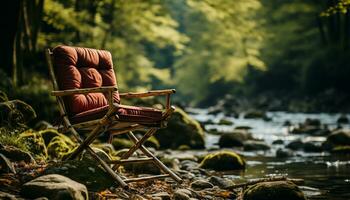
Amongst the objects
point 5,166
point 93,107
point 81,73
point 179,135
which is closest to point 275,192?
point 93,107

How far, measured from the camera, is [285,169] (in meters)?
8.00

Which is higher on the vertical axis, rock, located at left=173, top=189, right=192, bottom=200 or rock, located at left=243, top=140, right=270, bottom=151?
rock, located at left=173, top=189, right=192, bottom=200

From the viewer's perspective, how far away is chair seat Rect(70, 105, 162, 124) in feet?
15.5

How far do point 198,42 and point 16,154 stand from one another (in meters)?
38.7

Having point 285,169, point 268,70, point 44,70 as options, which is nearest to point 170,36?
point 44,70

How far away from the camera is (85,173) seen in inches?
183

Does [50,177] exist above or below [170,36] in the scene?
below

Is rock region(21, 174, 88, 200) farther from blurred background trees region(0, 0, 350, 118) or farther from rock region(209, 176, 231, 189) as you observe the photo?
blurred background trees region(0, 0, 350, 118)

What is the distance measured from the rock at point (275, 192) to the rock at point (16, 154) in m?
2.22

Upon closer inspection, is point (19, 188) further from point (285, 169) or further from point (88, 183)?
point (285, 169)

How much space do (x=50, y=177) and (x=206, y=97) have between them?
3940cm

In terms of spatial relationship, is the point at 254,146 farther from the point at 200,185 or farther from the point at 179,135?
the point at 200,185

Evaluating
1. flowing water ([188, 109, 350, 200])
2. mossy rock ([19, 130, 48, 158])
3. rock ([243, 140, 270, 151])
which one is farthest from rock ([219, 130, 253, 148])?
mossy rock ([19, 130, 48, 158])

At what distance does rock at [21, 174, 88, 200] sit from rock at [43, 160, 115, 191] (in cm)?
43
